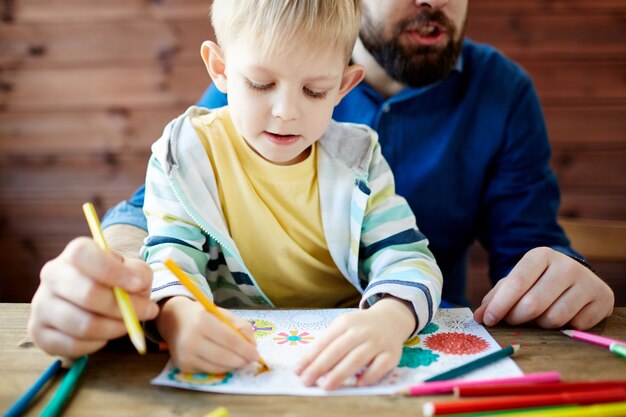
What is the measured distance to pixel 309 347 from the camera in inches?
30.0

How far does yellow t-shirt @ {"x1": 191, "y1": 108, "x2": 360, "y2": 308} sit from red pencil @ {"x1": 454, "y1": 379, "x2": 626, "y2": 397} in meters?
0.40

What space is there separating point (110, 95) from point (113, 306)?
154 centimetres

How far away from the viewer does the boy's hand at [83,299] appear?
0.67 metres

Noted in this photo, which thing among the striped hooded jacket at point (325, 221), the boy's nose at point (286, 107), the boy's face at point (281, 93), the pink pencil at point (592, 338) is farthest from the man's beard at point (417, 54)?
the pink pencil at point (592, 338)

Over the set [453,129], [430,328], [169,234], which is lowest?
[430,328]

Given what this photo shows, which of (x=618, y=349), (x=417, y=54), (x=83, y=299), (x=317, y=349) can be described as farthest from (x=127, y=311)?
(x=417, y=54)

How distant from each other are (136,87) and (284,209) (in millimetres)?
1273

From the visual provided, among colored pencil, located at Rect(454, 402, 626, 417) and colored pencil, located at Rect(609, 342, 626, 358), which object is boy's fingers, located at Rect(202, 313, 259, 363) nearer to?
colored pencil, located at Rect(454, 402, 626, 417)

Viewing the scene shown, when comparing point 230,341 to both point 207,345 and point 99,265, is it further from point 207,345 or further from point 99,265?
point 99,265

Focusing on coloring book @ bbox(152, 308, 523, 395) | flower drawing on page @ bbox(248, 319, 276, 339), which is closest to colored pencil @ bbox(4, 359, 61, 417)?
coloring book @ bbox(152, 308, 523, 395)

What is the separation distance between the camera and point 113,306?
27.1 inches

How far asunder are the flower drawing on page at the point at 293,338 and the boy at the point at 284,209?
7 centimetres

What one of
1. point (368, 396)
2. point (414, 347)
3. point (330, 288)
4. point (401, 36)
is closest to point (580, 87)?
point (401, 36)

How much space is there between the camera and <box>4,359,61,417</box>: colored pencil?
2.04 ft
